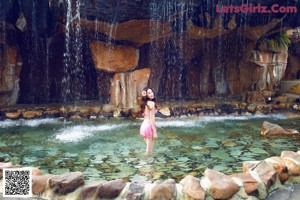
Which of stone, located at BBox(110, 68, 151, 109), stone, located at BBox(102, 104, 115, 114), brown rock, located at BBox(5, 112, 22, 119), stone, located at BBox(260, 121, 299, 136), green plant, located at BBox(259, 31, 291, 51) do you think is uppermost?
green plant, located at BBox(259, 31, 291, 51)

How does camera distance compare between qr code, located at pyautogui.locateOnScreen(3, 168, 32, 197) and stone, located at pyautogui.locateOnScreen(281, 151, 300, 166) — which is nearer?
qr code, located at pyautogui.locateOnScreen(3, 168, 32, 197)

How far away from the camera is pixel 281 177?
4715 millimetres

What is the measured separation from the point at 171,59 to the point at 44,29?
5.92 metres

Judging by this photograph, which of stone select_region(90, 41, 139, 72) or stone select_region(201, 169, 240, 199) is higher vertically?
stone select_region(90, 41, 139, 72)

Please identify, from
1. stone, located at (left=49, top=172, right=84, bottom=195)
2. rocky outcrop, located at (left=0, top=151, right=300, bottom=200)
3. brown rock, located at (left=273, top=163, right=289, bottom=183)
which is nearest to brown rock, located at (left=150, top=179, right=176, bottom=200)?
rocky outcrop, located at (left=0, top=151, right=300, bottom=200)

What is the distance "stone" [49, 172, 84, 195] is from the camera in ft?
13.4

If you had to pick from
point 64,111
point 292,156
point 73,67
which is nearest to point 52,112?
point 64,111

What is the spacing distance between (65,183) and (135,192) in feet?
3.10

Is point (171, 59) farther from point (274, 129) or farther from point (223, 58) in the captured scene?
point (274, 129)

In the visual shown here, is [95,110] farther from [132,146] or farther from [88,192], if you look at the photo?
[88,192]

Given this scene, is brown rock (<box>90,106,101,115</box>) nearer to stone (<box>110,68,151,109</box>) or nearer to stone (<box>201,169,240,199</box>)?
stone (<box>110,68,151,109</box>)

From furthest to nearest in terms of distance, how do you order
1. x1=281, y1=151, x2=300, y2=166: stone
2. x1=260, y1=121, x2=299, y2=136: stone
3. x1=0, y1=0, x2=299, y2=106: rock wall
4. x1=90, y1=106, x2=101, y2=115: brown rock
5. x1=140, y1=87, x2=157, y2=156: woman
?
x1=90, y1=106, x2=101, y2=115: brown rock, x1=0, y1=0, x2=299, y2=106: rock wall, x1=260, y1=121, x2=299, y2=136: stone, x1=140, y1=87, x2=157, y2=156: woman, x1=281, y1=151, x2=300, y2=166: stone

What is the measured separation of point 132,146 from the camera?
743 centimetres

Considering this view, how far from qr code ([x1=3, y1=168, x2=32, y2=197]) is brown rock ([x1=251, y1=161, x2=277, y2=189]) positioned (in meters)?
3.22
